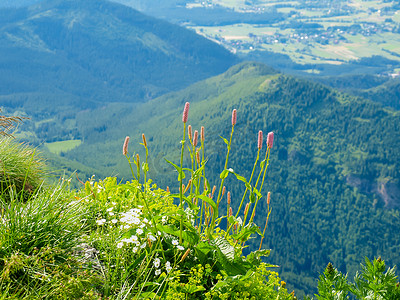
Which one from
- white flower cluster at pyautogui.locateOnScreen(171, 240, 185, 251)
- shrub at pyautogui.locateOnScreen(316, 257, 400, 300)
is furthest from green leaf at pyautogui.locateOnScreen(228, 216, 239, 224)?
shrub at pyautogui.locateOnScreen(316, 257, 400, 300)

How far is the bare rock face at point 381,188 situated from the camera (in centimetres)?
18788

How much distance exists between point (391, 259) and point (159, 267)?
160 meters

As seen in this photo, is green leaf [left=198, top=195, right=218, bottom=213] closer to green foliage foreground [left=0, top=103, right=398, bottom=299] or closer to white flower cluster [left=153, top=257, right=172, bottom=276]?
green foliage foreground [left=0, top=103, right=398, bottom=299]

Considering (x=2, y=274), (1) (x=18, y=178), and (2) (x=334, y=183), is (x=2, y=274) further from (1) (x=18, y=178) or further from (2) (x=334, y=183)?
(2) (x=334, y=183)

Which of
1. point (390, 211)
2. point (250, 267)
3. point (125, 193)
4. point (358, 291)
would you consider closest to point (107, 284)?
point (250, 267)

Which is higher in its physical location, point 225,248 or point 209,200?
point 209,200

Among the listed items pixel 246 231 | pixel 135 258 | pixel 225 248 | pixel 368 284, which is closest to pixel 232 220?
pixel 246 231

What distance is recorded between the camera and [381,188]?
628ft

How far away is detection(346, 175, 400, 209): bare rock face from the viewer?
18788 centimetres

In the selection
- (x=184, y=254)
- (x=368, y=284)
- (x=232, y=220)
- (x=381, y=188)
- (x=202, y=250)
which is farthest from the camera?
(x=381, y=188)

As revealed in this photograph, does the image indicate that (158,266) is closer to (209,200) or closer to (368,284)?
(209,200)

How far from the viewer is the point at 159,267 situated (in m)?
5.12

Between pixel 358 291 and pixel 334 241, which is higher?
pixel 358 291

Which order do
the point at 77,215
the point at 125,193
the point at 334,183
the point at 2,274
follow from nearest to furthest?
the point at 2,274 → the point at 77,215 → the point at 125,193 → the point at 334,183
